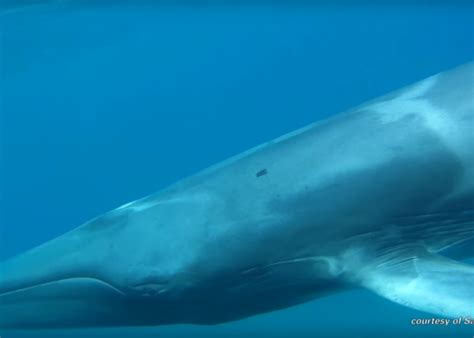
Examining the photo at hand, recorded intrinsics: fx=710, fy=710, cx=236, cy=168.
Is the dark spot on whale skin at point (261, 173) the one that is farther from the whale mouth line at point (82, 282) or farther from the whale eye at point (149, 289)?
the whale mouth line at point (82, 282)

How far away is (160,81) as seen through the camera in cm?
1577

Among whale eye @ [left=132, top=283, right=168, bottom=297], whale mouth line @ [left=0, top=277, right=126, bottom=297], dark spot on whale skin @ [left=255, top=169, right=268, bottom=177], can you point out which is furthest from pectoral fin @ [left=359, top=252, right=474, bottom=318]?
whale mouth line @ [left=0, top=277, right=126, bottom=297]

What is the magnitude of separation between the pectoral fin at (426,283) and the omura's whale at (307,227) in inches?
0.6

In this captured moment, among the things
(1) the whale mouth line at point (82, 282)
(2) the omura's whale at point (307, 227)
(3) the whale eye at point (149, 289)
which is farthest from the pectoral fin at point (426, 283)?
(1) the whale mouth line at point (82, 282)

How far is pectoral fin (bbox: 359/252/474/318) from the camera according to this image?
611 centimetres

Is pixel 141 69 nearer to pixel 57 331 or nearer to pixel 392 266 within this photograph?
pixel 57 331

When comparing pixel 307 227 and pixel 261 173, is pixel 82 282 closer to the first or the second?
pixel 261 173

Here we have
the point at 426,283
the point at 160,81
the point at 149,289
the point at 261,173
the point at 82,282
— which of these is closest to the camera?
the point at 426,283

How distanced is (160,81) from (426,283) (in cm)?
1035

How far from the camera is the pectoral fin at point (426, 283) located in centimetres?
611

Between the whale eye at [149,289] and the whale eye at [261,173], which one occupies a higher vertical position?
the whale eye at [261,173]

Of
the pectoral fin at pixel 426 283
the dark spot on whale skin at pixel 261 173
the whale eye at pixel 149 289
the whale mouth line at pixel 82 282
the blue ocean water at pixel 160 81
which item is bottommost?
the pectoral fin at pixel 426 283

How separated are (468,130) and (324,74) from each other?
29.4ft

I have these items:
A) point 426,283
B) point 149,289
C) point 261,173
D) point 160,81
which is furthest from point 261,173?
point 160,81
